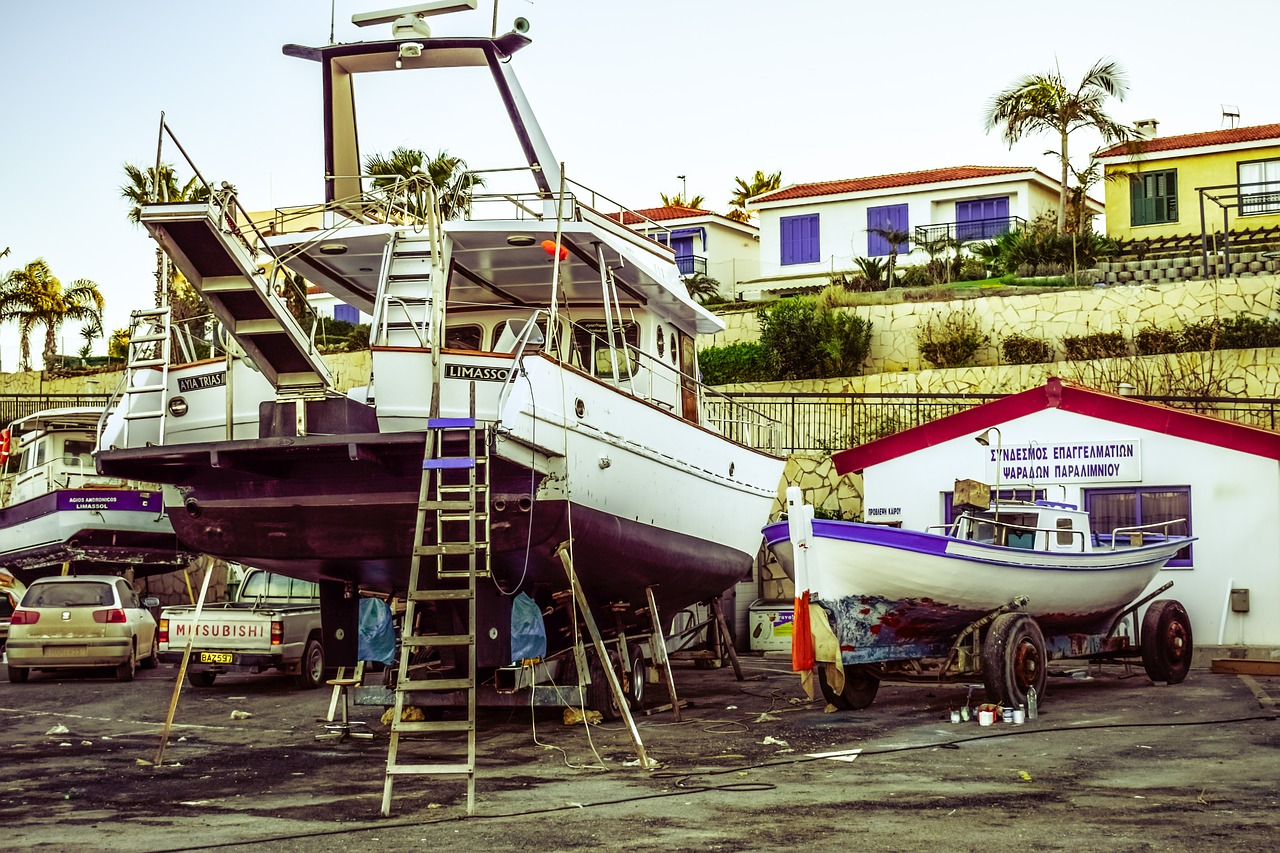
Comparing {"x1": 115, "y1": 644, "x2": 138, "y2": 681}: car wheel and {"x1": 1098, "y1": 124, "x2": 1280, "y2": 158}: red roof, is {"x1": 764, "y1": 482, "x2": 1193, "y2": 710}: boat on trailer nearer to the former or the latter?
{"x1": 115, "y1": 644, "x2": 138, "y2": 681}: car wheel

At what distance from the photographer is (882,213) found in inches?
1671

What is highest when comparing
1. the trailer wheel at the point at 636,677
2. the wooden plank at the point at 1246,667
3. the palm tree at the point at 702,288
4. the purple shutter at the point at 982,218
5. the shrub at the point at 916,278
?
the purple shutter at the point at 982,218

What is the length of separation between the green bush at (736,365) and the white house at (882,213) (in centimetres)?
1064

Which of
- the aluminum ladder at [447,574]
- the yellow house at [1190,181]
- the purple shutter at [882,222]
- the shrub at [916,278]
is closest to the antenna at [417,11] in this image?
the aluminum ladder at [447,574]

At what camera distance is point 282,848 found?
7492 millimetres

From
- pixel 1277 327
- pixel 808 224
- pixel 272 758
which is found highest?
pixel 808 224

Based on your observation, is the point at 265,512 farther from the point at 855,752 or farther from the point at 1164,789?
the point at 1164,789

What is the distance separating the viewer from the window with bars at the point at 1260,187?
35.8 m

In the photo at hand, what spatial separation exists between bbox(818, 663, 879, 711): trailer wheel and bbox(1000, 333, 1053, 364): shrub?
56.9ft

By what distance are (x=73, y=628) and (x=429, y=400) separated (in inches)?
366

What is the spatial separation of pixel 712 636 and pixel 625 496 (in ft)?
17.1

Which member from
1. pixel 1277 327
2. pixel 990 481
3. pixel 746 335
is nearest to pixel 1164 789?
pixel 990 481

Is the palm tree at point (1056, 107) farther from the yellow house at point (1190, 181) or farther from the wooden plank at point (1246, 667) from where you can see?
the wooden plank at point (1246, 667)

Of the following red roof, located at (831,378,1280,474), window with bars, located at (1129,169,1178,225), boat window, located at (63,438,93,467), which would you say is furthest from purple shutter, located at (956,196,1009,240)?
boat window, located at (63,438,93,467)
